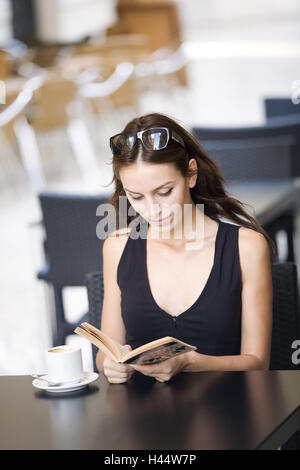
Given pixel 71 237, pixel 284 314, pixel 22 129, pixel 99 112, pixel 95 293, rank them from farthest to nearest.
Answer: pixel 99 112 < pixel 22 129 < pixel 71 237 < pixel 95 293 < pixel 284 314

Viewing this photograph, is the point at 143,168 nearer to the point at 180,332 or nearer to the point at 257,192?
the point at 180,332

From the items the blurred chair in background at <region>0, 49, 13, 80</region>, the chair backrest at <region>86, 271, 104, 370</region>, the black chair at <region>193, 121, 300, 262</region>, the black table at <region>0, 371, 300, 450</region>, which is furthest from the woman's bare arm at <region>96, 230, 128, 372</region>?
the blurred chair in background at <region>0, 49, 13, 80</region>

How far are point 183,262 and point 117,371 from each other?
0.45m

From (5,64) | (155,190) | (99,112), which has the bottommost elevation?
(155,190)

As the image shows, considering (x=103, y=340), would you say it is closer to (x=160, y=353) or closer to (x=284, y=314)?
(x=160, y=353)

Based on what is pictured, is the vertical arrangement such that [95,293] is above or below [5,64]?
below

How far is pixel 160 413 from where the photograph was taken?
1396 millimetres

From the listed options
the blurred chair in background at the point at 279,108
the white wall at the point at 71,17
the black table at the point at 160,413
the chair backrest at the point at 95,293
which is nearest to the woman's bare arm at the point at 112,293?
the chair backrest at the point at 95,293

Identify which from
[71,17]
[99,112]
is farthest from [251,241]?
[71,17]

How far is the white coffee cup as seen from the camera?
1.57 m

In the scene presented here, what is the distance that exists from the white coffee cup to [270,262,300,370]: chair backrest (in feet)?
2.12

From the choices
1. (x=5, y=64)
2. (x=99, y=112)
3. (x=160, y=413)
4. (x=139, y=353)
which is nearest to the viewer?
(x=160, y=413)

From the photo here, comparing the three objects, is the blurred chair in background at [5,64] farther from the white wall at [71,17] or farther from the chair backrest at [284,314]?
the chair backrest at [284,314]

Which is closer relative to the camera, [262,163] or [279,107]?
[262,163]
